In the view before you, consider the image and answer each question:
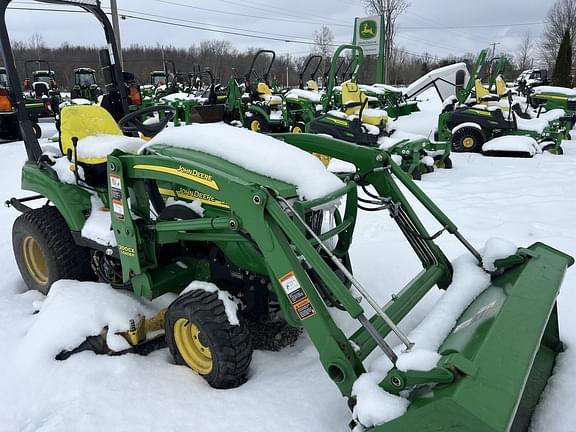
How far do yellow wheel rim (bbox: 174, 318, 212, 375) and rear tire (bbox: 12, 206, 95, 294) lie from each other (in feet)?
4.23

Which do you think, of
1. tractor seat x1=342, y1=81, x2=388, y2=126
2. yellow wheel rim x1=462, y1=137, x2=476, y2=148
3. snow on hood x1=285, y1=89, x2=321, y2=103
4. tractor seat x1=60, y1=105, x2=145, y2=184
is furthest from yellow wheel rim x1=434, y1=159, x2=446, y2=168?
tractor seat x1=60, y1=105, x2=145, y2=184

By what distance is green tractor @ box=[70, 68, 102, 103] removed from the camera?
60.2 ft

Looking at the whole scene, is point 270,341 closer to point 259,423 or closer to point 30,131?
point 259,423

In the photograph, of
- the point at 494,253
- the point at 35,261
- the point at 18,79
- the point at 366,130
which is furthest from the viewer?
the point at 366,130

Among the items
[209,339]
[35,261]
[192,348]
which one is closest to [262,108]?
[35,261]

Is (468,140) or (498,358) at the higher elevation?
(498,358)

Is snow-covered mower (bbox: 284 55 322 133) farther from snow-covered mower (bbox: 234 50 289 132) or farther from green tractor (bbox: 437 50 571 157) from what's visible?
green tractor (bbox: 437 50 571 157)

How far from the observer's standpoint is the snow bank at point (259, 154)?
2525 mm

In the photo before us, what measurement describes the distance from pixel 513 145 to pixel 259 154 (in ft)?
28.2

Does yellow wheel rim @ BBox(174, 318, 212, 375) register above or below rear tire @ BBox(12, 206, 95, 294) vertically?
below

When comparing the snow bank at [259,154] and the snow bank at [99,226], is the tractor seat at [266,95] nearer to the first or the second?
the snow bank at [99,226]

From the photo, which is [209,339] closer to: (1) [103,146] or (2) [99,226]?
(2) [99,226]

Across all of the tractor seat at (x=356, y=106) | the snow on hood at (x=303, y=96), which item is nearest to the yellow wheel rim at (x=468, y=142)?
the tractor seat at (x=356, y=106)

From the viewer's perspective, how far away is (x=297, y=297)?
2.14 metres
